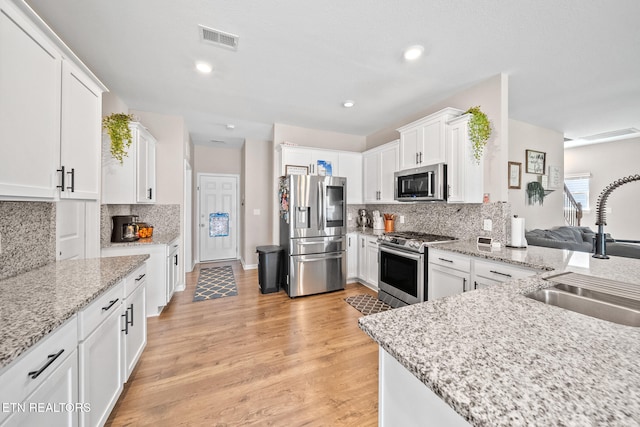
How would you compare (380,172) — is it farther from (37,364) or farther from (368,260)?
(37,364)

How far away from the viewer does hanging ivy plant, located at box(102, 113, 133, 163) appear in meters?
2.62

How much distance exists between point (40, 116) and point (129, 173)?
1.78 metres

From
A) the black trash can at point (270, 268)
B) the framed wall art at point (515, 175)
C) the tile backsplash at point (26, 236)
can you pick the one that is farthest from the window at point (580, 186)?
the tile backsplash at point (26, 236)

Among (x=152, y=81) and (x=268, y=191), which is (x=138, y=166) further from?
(x=268, y=191)

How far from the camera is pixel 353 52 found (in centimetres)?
227

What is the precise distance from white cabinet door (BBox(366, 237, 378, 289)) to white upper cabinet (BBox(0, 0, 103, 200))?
10.6 ft

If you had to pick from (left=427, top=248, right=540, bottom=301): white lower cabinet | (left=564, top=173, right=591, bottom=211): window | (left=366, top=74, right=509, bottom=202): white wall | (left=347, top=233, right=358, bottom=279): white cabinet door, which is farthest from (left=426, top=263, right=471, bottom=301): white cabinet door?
(left=564, top=173, right=591, bottom=211): window

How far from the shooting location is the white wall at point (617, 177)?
5.37m

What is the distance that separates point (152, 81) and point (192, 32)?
114cm

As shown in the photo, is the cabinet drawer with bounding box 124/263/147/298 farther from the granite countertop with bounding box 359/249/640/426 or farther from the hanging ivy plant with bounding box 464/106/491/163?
the hanging ivy plant with bounding box 464/106/491/163

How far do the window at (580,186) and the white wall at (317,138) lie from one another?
224 inches

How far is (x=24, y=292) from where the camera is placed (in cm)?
125

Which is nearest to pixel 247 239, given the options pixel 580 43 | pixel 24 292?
pixel 24 292

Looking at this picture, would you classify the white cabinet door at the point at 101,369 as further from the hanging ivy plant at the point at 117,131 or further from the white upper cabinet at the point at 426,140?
the white upper cabinet at the point at 426,140
